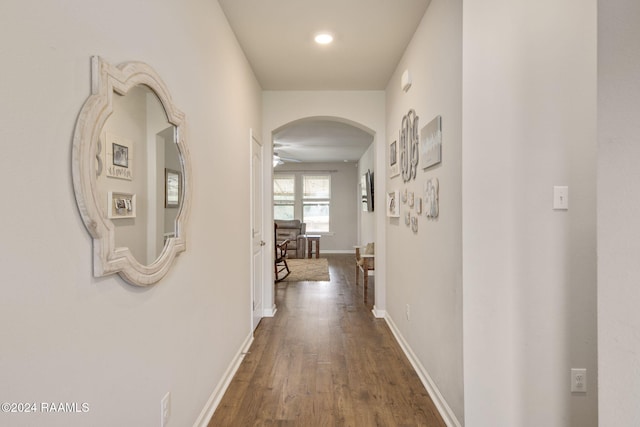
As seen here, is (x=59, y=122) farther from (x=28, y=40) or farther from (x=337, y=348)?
(x=337, y=348)

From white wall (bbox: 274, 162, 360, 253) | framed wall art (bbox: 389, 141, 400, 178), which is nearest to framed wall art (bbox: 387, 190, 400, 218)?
framed wall art (bbox: 389, 141, 400, 178)

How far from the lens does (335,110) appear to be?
4176 millimetres

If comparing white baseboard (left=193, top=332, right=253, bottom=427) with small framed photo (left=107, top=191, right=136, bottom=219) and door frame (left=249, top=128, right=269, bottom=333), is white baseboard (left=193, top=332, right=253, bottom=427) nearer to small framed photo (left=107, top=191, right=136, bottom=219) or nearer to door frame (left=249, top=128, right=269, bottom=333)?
door frame (left=249, top=128, right=269, bottom=333)

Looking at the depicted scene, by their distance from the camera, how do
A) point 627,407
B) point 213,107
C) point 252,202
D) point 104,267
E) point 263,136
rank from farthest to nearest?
point 263,136 < point 252,202 < point 213,107 < point 104,267 < point 627,407

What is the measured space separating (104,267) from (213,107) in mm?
1487

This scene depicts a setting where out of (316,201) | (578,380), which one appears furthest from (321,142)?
(578,380)

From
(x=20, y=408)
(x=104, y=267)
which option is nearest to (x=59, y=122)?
(x=104, y=267)

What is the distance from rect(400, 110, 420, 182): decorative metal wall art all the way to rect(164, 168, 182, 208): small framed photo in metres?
1.79

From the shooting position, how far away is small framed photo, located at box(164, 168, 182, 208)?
153 centimetres

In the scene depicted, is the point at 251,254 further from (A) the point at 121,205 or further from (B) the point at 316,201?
(B) the point at 316,201

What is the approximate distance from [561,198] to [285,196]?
9129 millimetres

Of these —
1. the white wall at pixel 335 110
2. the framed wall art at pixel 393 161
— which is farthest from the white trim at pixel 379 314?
Result: the framed wall art at pixel 393 161

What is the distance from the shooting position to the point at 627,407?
35.4 inches

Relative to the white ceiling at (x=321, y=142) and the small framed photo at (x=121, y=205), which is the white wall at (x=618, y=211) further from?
Answer: the white ceiling at (x=321, y=142)
